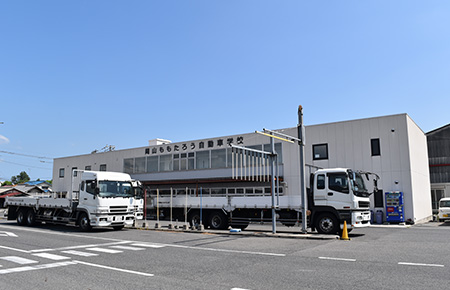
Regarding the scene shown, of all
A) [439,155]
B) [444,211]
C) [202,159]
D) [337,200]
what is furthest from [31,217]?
[439,155]

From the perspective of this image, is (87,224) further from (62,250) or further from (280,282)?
(280,282)

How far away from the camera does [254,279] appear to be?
721cm

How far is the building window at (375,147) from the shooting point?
24.0 metres

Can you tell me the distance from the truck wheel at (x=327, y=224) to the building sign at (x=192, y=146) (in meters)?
14.4

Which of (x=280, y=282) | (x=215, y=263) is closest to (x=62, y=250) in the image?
(x=215, y=263)

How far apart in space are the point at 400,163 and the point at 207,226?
13.0 metres

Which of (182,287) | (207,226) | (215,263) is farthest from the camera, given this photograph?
(207,226)

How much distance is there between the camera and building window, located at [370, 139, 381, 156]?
78.8 ft

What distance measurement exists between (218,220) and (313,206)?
5.21 metres

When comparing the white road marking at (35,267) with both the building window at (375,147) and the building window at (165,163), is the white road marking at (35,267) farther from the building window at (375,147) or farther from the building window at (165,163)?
the building window at (165,163)

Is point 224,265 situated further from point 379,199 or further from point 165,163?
point 165,163

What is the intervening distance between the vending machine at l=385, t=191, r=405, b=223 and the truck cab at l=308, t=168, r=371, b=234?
7846mm

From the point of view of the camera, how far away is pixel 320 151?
2622 centimetres

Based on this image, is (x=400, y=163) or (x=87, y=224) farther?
(x=400, y=163)
